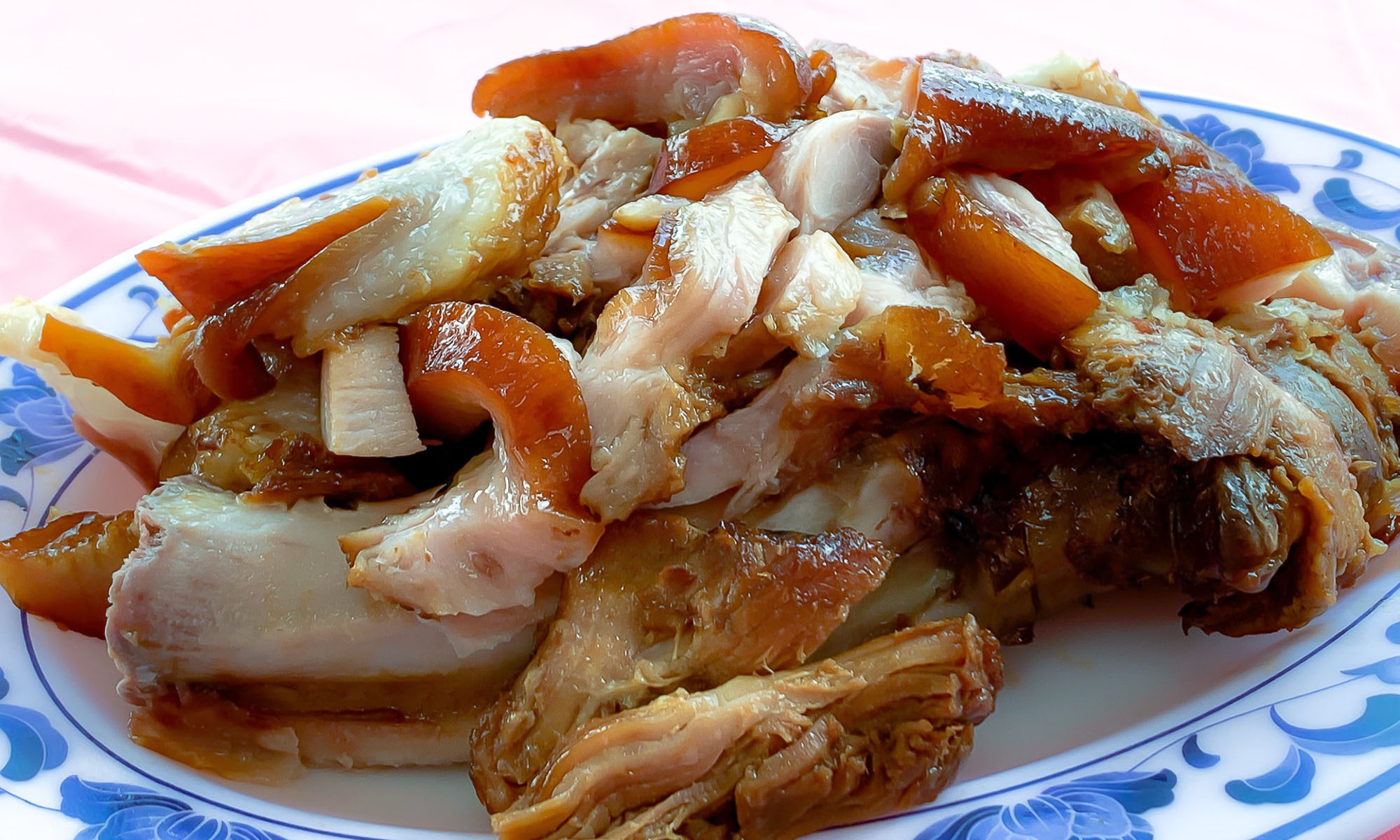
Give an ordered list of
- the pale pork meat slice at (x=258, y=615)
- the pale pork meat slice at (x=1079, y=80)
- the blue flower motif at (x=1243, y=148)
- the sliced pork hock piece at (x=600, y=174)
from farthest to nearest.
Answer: the blue flower motif at (x=1243, y=148)
the pale pork meat slice at (x=1079, y=80)
the sliced pork hock piece at (x=600, y=174)
the pale pork meat slice at (x=258, y=615)

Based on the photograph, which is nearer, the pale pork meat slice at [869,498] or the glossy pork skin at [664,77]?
the pale pork meat slice at [869,498]

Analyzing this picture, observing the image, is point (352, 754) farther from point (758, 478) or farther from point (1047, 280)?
point (1047, 280)

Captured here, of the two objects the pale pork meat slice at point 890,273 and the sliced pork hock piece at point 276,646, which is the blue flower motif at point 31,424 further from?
the pale pork meat slice at point 890,273

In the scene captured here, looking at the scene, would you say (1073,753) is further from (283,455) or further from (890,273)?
(283,455)

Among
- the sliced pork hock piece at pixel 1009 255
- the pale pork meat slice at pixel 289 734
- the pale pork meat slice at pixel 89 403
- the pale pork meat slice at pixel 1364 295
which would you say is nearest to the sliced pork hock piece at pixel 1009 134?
the sliced pork hock piece at pixel 1009 255

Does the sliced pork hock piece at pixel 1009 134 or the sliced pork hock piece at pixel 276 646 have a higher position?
the sliced pork hock piece at pixel 1009 134

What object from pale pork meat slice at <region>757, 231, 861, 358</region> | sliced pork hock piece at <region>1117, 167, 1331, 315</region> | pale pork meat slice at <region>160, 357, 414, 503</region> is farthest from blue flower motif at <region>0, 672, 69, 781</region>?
sliced pork hock piece at <region>1117, 167, 1331, 315</region>

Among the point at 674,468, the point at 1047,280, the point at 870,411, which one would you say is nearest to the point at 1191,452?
the point at 1047,280
